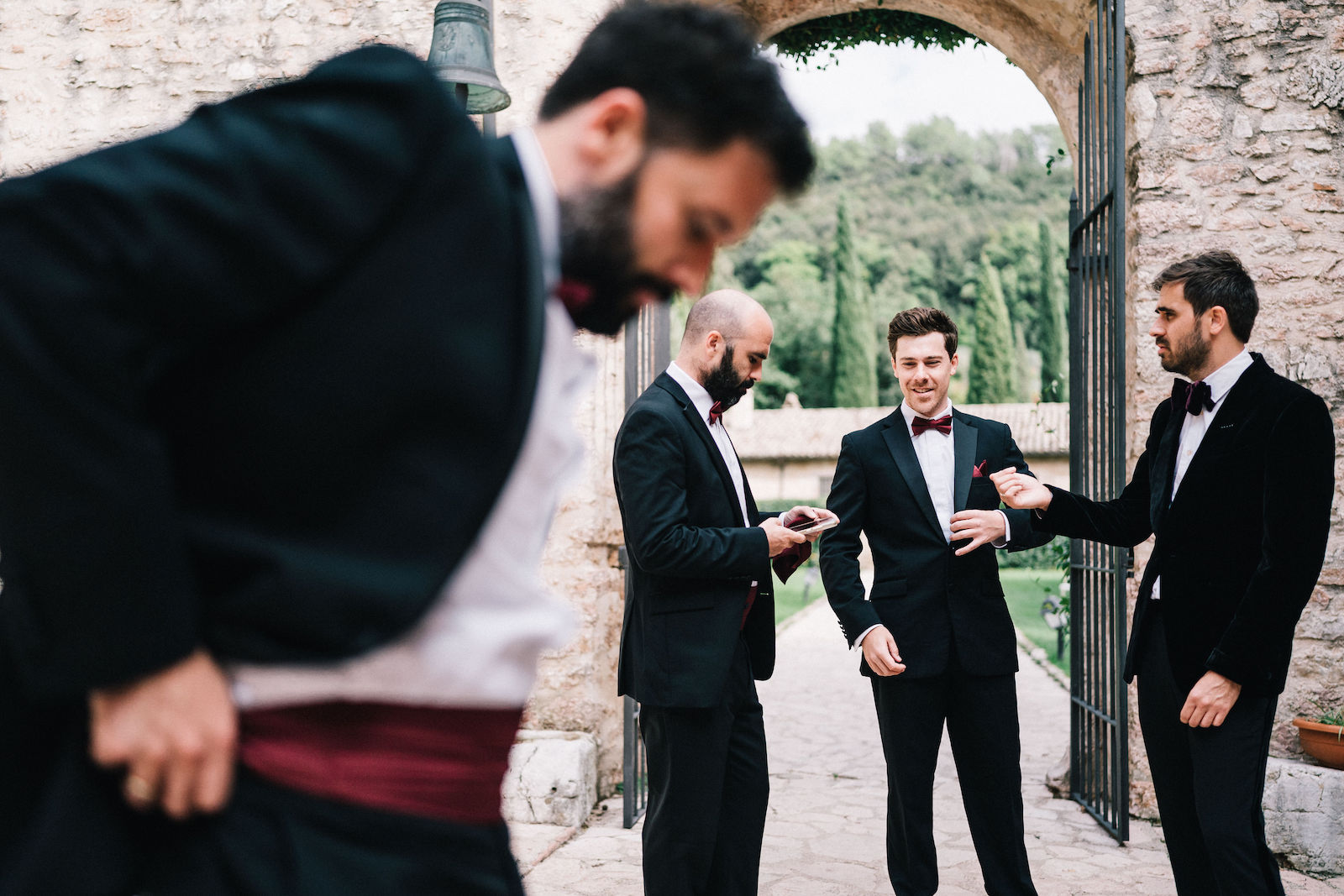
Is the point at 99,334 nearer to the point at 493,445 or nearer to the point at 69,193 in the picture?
the point at 69,193

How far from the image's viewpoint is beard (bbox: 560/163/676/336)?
0.96m

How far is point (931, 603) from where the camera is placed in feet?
11.3

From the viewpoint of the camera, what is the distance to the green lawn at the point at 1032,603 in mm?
10777

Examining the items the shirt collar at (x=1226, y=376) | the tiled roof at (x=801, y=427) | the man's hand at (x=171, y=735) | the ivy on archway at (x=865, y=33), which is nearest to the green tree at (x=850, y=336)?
the tiled roof at (x=801, y=427)

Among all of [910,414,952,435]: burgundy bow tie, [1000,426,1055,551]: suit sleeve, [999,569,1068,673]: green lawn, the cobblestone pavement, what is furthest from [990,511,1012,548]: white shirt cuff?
[999,569,1068,673]: green lawn

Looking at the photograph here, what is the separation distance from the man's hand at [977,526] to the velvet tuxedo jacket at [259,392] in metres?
2.69

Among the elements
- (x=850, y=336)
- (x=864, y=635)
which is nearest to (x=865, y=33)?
(x=864, y=635)

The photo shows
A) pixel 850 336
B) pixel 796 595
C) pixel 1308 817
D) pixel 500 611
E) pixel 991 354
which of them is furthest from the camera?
pixel 991 354

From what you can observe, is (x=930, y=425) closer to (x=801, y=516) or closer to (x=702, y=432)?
(x=801, y=516)

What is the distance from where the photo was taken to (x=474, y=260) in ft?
2.79

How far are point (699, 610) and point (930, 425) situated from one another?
4.02 feet

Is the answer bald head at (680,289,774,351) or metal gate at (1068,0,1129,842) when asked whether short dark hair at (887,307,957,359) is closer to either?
bald head at (680,289,774,351)

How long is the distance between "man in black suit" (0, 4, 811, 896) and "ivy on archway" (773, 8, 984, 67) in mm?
6584

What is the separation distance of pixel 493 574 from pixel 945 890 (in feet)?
12.0
